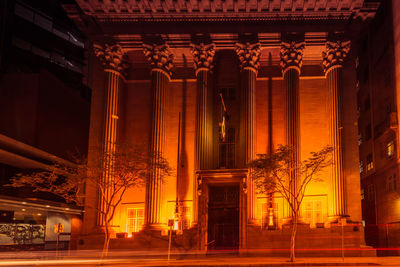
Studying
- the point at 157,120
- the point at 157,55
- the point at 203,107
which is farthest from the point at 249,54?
the point at 157,120

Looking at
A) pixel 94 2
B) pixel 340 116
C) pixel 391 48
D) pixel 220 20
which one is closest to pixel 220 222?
pixel 340 116

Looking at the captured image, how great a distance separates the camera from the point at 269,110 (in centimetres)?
3888

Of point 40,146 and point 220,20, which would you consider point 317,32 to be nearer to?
point 220,20

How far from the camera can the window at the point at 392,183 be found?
4596 cm

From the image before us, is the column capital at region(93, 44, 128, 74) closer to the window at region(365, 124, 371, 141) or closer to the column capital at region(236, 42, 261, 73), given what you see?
the column capital at region(236, 42, 261, 73)

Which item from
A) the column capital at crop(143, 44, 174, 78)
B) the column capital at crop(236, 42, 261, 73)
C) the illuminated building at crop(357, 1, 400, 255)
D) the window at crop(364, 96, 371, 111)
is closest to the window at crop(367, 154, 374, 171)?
the illuminated building at crop(357, 1, 400, 255)

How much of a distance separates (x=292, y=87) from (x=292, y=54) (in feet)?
8.97

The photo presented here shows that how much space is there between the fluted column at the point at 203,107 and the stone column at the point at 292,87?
6128 millimetres

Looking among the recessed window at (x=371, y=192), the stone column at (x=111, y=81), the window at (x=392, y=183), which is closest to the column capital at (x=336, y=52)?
→ the window at (x=392, y=183)

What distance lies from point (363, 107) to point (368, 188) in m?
10.5

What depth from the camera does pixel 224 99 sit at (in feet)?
131

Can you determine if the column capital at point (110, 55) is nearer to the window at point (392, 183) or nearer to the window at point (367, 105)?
the window at point (392, 183)

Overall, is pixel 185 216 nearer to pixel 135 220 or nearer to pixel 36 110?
pixel 135 220

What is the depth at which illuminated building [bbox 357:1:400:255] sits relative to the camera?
45375 millimetres
